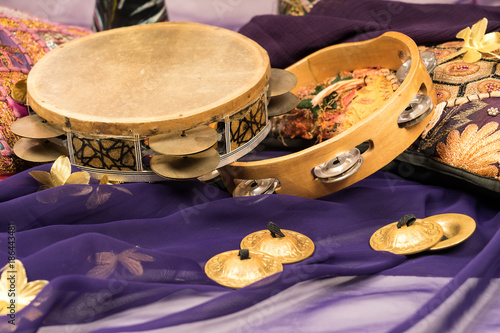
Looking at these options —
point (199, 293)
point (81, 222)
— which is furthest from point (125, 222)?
point (199, 293)

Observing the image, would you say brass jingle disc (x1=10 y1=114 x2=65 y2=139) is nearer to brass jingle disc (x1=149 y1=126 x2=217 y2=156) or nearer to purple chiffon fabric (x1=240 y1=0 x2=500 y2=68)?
brass jingle disc (x1=149 y1=126 x2=217 y2=156)

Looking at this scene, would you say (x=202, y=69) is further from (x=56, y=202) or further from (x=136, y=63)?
(x=56, y=202)

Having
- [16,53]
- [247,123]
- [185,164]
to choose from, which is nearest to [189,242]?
[185,164]

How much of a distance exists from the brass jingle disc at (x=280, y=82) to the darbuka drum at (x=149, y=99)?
0.06 metres

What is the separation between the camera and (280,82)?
1279 mm

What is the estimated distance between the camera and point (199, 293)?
0.89m

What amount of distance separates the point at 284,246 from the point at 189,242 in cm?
18

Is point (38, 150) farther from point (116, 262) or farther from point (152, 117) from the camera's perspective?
point (116, 262)

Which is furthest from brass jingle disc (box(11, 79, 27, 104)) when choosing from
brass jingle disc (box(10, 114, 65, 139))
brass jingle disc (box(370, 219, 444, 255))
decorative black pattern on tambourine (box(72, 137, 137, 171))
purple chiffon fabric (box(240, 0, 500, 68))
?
brass jingle disc (box(370, 219, 444, 255))

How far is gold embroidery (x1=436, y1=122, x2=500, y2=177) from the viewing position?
109 centimetres

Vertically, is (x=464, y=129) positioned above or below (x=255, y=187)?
above

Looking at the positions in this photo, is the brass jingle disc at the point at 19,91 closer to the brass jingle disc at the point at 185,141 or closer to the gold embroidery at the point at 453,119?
the brass jingle disc at the point at 185,141

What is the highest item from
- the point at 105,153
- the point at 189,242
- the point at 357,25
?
the point at 357,25

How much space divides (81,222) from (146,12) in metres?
0.95
